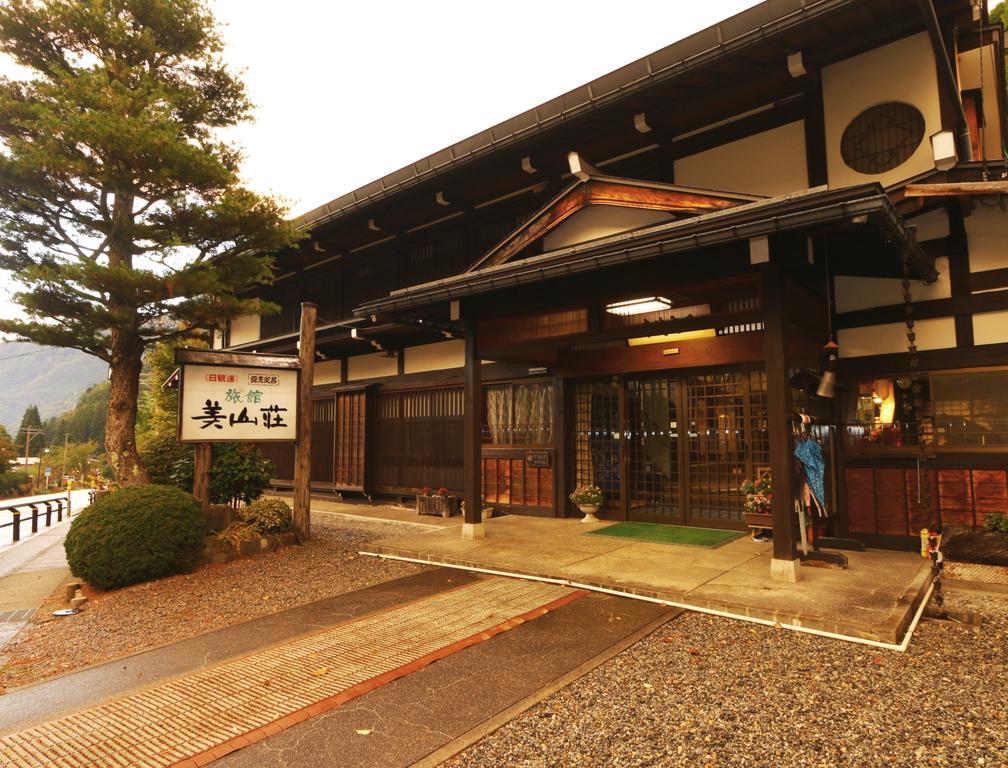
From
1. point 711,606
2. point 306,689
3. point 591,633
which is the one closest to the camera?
point 306,689

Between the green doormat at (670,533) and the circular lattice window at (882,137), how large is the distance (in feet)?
17.1

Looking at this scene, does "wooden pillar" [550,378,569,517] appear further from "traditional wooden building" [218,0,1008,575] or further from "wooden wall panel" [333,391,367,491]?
"wooden wall panel" [333,391,367,491]

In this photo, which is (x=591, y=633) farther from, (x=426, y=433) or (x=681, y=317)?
(x=426, y=433)

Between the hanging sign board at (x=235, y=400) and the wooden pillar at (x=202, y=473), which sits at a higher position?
the hanging sign board at (x=235, y=400)

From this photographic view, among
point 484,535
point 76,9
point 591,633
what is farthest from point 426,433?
point 76,9

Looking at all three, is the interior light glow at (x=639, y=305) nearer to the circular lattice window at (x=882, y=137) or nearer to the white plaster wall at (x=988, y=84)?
the circular lattice window at (x=882, y=137)

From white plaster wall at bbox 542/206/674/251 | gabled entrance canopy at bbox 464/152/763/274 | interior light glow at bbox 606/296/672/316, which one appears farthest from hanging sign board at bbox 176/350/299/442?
interior light glow at bbox 606/296/672/316

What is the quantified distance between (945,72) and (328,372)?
45.1 feet

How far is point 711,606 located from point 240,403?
6.88 m

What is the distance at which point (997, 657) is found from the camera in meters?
3.94

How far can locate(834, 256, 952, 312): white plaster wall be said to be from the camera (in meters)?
6.62

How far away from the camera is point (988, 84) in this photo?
8.02 meters

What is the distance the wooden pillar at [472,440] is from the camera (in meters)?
8.08

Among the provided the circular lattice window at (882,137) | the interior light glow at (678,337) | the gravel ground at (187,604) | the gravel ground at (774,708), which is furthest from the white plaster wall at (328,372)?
the gravel ground at (774,708)
